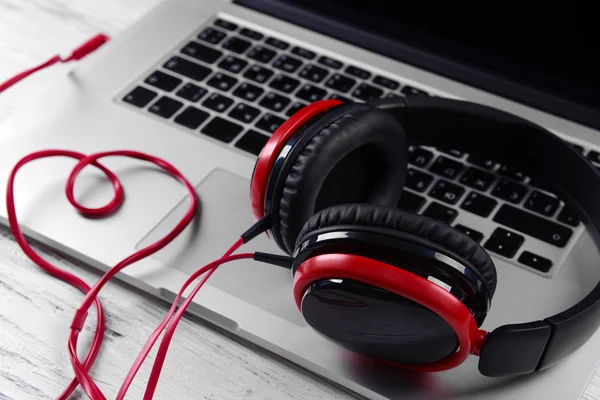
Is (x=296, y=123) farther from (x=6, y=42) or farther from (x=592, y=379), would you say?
(x=6, y=42)

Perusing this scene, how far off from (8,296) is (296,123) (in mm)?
308

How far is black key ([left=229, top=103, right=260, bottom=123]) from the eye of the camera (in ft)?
2.77

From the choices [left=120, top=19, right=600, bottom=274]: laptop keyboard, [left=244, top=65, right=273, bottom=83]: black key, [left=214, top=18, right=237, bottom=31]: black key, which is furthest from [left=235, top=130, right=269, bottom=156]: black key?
[left=214, top=18, right=237, bottom=31]: black key

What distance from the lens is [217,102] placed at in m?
0.86

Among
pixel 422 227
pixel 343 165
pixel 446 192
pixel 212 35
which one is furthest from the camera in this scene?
pixel 212 35

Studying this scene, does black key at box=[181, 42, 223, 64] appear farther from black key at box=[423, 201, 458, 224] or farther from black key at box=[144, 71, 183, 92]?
black key at box=[423, 201, 458, 224]

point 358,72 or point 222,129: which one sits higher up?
point 358,72

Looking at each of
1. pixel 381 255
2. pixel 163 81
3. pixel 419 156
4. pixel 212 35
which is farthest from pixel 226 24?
pixel 381 255

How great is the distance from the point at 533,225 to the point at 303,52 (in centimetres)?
38

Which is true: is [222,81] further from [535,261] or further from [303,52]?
[535,261]

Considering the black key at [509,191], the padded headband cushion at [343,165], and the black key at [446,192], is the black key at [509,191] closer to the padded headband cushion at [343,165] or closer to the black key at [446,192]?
the black key at [446,192]

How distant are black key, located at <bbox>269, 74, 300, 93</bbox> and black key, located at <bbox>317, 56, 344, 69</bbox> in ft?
0.17

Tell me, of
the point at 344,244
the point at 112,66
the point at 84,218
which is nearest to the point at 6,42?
the point at 112,66

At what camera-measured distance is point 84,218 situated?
2.35 feet
